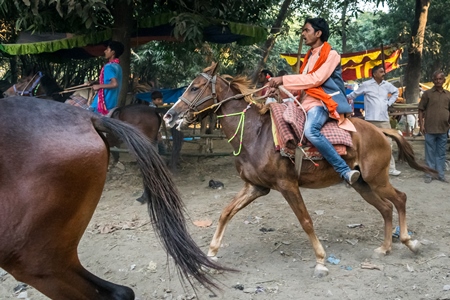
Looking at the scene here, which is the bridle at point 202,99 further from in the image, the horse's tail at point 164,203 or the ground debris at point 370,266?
the ground debris at point 370,266

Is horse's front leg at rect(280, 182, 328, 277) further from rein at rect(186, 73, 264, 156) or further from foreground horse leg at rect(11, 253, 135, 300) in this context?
foreground horse leg at rect(11, 253, 135, 300)

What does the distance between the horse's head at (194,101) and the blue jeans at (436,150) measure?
17.0 ft

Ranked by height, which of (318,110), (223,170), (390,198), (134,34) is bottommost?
(223,170)

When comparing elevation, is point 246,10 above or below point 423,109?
above

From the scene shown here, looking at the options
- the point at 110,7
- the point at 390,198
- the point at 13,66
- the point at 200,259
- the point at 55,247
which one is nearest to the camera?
the point at 55,247

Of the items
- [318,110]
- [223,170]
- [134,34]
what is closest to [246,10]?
[134,34]

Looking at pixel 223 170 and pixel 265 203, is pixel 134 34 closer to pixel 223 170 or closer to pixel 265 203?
pixel 223 170

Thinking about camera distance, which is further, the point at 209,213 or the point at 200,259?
the point at 209,213

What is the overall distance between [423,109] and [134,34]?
5.76m

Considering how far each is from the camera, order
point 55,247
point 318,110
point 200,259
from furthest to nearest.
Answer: point 318,110, point 200,259, point 55,247

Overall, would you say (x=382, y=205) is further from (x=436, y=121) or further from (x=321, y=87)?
(x=436, y=121)

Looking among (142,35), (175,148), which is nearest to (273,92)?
(175,148)

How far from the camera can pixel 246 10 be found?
28.7 ft

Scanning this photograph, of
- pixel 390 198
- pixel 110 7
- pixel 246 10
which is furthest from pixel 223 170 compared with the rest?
pixel 390 198
